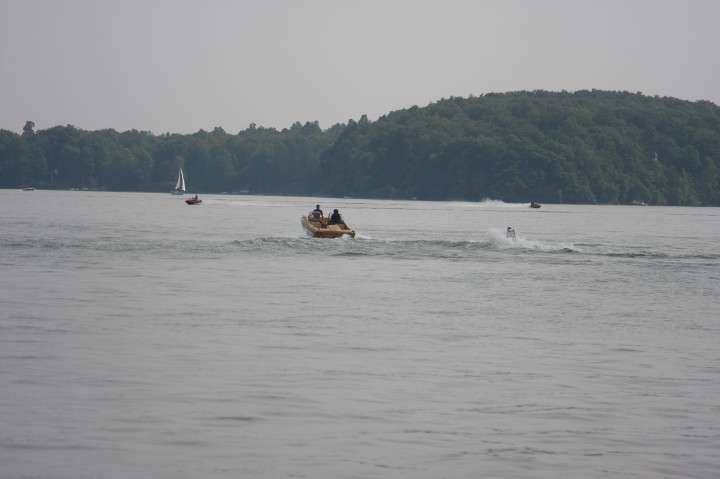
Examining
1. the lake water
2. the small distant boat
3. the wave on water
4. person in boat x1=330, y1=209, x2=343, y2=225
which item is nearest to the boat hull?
the small distant boat

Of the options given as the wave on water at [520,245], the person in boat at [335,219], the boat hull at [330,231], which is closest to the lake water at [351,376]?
the wave on water at [520,245]

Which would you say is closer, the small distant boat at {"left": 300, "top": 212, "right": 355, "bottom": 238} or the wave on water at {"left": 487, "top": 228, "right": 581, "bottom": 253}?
the wave on water at {"left": 487, "top": 228, "right": 581, "bottom": 253}

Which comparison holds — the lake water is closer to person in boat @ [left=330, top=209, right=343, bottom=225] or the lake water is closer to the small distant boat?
the small distant boat

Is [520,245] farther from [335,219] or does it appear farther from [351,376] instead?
[351,376]

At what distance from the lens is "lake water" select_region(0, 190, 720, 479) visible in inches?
478

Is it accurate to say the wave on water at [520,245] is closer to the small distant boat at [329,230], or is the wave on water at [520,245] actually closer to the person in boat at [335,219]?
the small distant boat at [329,230]

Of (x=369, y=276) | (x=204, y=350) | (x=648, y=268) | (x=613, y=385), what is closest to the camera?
(x=613, y=385)

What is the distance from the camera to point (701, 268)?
140ft

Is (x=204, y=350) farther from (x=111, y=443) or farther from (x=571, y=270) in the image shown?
(x=571, y=270)

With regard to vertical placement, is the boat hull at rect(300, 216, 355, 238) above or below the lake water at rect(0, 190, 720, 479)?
above

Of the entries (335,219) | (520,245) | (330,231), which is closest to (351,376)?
(330,231)

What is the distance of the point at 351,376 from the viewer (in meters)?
16.9

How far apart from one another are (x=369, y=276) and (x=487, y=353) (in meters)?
17.1

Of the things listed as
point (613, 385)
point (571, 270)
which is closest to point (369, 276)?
point (571, 270)
